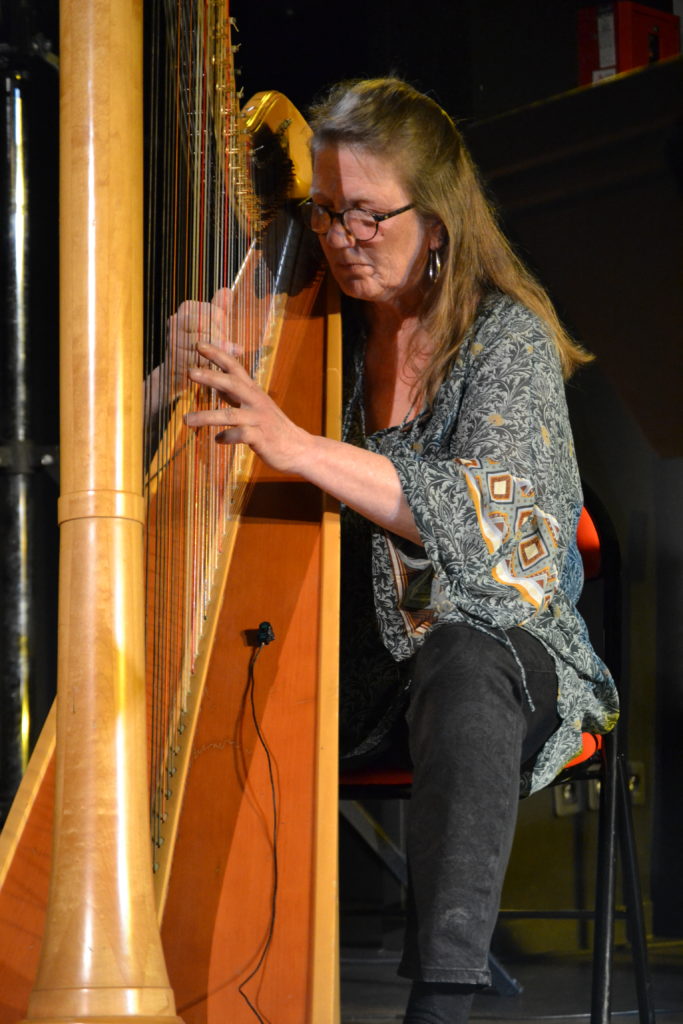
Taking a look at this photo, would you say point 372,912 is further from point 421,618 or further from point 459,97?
point 459,97

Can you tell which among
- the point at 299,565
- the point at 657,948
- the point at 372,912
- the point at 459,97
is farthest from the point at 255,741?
the point at 459,97

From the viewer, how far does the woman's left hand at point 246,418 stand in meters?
1.04

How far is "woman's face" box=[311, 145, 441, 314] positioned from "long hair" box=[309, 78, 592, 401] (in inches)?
0.6

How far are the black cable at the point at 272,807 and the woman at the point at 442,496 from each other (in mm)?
127

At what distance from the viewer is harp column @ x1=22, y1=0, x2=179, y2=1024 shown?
68 centimetres

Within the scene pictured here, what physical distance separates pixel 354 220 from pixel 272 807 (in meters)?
0.75

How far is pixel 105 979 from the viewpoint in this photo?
2.20 feet

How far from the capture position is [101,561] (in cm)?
70

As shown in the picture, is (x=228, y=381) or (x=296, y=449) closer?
(x=228, y=381)

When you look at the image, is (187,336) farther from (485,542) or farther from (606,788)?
(606,788)

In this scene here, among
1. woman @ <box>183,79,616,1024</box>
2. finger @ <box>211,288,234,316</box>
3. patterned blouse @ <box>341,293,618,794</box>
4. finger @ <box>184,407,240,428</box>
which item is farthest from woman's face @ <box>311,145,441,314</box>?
finger @ <box>184,407,240,428</box>

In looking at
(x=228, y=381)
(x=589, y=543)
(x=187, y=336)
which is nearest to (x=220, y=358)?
(x=228, y=381)

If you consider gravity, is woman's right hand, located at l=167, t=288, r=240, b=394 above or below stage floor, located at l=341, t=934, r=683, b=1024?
above

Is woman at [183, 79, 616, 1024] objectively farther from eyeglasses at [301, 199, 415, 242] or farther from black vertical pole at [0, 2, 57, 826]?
black vertical pole at [0, 2, 57, 826]
